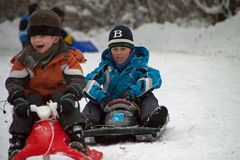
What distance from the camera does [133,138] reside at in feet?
17.1

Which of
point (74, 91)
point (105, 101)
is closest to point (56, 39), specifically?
point (74, 91)

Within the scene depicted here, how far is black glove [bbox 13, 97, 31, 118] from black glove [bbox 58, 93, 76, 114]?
0.79ft

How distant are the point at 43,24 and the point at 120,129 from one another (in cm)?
148

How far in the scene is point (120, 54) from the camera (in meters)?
5.52

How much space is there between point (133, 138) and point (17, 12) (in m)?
12.7

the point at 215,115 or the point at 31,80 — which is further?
the point at 215,115

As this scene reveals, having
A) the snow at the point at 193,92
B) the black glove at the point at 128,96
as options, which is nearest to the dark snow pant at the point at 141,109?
the black glove at the point at 128,96

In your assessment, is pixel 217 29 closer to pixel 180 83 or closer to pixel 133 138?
pixel 180 83

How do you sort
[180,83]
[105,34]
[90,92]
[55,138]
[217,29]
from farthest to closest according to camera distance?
[105,34] → [217,29] → [180,83] → [90,92] → [55,138]

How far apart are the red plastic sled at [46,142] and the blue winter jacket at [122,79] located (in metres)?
1.66

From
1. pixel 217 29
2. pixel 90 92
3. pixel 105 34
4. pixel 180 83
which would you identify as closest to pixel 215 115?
pixel 90 92

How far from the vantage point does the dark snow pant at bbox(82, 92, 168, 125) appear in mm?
5109

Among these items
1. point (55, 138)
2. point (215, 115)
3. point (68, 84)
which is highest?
point (68, 84)

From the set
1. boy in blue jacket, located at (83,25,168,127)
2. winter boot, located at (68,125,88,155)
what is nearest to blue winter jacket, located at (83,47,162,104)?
boy in blue jacket, located at (83,25,168,127)
